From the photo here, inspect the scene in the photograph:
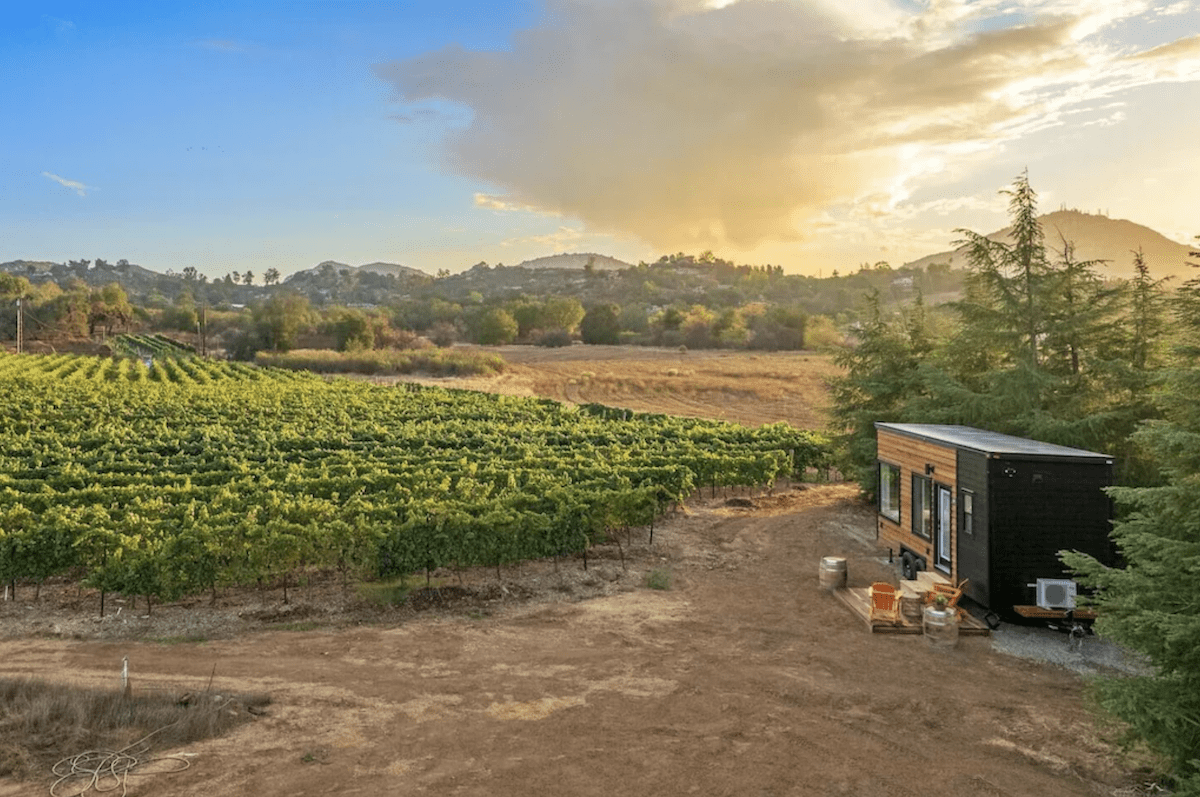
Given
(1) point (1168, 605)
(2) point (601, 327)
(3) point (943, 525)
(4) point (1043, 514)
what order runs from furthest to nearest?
(2) point (601, 327) → (3) point (943, 525) → (4) point (1043, 514) → (1) point (1168, 605)

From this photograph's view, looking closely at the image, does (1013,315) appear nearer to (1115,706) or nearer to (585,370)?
(1115,706)

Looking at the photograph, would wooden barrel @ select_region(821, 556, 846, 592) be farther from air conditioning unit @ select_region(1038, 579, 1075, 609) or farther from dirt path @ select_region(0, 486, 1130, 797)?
air conditioning unit @ select_region(1038, 579, 1075, 609)

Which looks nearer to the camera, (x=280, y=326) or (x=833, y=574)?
(x=833, y=574)

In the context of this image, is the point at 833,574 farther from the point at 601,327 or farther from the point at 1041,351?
the point at 601,327

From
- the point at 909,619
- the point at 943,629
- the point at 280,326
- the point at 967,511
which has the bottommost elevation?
the point at 909,619

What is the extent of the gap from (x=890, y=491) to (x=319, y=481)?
586 inches

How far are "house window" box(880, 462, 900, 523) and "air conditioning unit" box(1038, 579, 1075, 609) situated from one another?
4.36 m

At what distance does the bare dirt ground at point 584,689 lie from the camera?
8695 mm

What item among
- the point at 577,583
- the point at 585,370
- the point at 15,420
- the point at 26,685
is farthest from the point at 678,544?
the point at 585,370

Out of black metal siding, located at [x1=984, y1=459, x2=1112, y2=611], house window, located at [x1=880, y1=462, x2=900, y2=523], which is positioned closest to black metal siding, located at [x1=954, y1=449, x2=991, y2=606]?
black metal siding, located at [x1=984, y1=459, x2=1112, y2=611]

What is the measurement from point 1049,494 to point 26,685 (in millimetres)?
16379

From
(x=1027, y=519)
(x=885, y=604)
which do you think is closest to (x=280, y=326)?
(x=885, y=604)

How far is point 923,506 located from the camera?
53.9ft

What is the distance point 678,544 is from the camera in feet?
65.9
